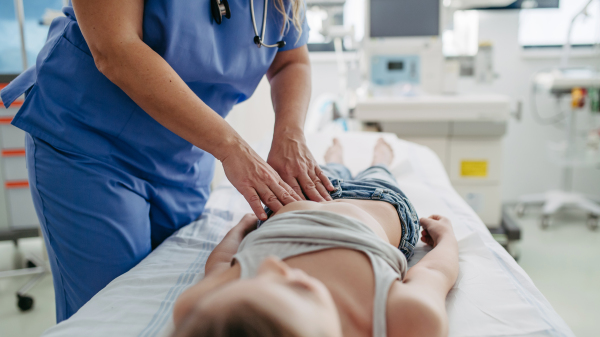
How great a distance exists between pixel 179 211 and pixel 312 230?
0.59 meters

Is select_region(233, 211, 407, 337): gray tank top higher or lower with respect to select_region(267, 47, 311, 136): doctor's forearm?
lower

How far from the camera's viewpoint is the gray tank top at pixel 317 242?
2.26 feet

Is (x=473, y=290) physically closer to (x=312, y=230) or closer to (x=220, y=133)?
(x=312, y=230)

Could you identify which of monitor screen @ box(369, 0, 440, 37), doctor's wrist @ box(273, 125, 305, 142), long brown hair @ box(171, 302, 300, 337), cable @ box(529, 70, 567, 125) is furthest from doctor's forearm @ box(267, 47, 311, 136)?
cable @ box(529, 70, 567, 125)

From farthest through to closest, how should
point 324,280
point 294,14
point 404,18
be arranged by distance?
1. point 404,18
2. point 294,14
3. point 324,280

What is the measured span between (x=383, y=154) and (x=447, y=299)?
900 mm

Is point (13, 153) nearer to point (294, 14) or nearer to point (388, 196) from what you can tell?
point (294, 14)

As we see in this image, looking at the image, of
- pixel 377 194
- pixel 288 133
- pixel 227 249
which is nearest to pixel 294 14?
pixel 288 133

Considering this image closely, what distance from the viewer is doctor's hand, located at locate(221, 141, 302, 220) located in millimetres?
878

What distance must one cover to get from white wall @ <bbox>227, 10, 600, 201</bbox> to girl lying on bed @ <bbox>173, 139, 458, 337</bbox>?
2766 millimetres

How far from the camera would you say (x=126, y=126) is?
3.19 ft

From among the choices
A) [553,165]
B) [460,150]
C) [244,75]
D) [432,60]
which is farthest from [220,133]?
[553,165]

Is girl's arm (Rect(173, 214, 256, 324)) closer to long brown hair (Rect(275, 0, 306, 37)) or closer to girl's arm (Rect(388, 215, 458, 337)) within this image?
girl's arm (Rect(388, 215, 458, 337))

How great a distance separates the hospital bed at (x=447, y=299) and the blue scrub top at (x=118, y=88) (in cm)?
24
